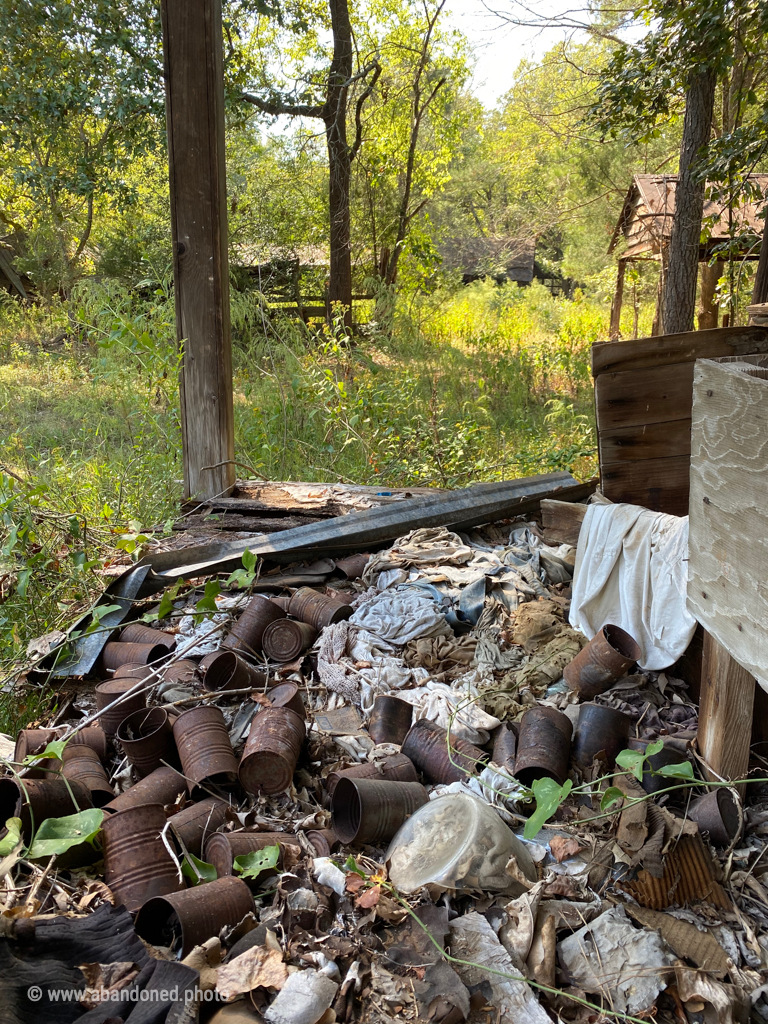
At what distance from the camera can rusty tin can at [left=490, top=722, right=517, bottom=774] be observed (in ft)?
8.59

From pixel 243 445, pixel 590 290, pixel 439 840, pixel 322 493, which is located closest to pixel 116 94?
pixel 243 445

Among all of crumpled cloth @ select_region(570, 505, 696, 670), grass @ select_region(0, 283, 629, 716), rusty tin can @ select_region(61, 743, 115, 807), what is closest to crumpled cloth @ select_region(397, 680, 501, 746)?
crumpled cloth @ select_region(570, 505, 696, 670)

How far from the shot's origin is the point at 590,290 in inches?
1007

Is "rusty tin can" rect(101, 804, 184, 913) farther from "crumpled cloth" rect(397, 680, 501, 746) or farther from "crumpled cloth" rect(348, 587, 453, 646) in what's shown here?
"crumpled cloth" rect(348, 587, 453, 646)

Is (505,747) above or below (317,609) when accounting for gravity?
below

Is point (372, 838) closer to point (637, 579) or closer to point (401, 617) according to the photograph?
point (401, 617)

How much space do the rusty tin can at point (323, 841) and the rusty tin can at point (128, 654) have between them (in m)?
1.18

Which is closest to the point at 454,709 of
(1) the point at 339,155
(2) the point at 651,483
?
(2) the point at 651,483

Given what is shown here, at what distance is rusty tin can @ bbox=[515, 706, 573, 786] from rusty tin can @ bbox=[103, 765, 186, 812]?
118 cm

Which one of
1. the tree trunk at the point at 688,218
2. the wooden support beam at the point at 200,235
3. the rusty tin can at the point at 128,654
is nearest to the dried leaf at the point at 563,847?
the rusty tin can at the point at 128,654

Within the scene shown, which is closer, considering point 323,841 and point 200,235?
point 323,841

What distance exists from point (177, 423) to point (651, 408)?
3.47m

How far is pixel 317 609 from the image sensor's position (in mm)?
3525

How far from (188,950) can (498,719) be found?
4.84 feet
